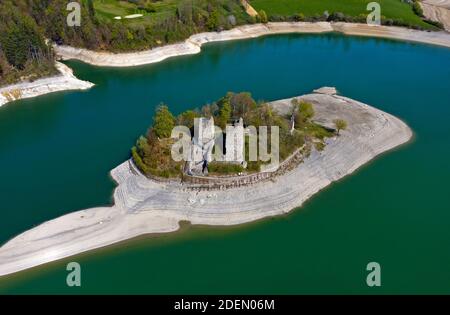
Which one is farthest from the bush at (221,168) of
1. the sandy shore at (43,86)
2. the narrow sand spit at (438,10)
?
the narrow sand spit at (438,10)

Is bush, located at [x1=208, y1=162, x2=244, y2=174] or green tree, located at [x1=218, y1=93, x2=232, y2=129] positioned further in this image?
green tree, located at [x1=218, y1=93, x2=232, y2=129]

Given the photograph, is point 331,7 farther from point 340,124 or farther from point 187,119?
point 187,119

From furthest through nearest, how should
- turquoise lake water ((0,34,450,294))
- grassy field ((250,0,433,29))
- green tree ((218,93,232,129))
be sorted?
grassy field ((250,0,433,29)) → green tree ((218,93,232,129)) → turquoise lake water ((0,34,450,294))

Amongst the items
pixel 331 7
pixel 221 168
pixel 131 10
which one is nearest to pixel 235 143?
pixel 221 168

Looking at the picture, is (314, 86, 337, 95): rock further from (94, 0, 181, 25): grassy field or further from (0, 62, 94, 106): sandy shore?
(94, 0, 181, 25): grassy field

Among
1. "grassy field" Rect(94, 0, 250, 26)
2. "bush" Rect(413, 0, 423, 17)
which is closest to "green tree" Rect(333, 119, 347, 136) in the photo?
"grassy field" Rect(94, 0, 250, 26)

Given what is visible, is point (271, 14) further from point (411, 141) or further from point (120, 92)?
point (411, 141)

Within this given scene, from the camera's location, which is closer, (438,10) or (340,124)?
(340,124)

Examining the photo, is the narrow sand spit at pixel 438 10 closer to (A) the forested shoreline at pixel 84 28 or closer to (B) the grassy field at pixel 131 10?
(A) the forested shoreline at pixel 84 28
